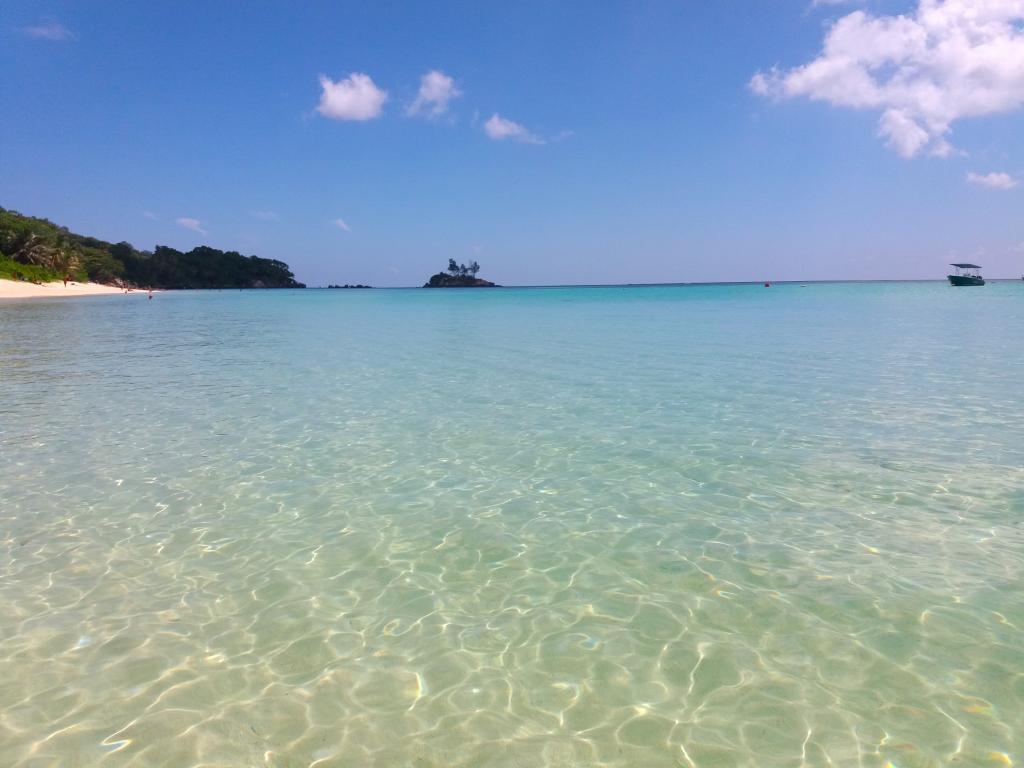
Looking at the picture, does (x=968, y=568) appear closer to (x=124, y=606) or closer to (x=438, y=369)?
(x=124, y=606)

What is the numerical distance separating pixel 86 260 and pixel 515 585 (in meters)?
142

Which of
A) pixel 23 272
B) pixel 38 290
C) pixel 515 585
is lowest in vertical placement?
pixel 515 585

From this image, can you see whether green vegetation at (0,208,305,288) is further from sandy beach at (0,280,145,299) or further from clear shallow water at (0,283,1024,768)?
clear shallow water at (0,283,1024,768)

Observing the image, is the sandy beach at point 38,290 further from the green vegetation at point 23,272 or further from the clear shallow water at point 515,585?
the clear shallow water at point 515,585

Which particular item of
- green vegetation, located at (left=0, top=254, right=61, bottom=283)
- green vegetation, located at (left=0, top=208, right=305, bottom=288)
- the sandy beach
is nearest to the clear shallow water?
the sandy beach

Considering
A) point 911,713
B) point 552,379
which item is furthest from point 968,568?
point 552,379

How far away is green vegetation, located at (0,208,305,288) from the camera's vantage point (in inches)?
3270

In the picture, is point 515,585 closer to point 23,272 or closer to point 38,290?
point 38,290

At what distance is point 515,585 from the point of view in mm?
5520

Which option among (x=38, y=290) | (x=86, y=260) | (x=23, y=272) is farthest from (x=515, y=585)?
(x=86, y=260)

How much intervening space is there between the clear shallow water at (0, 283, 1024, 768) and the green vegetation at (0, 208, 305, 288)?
85.6 metres

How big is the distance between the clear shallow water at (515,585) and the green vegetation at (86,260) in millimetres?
85648

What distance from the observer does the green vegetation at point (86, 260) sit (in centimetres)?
8306

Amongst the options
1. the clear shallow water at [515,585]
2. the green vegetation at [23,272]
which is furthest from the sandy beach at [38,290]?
the clear shallow water at [515,585]
